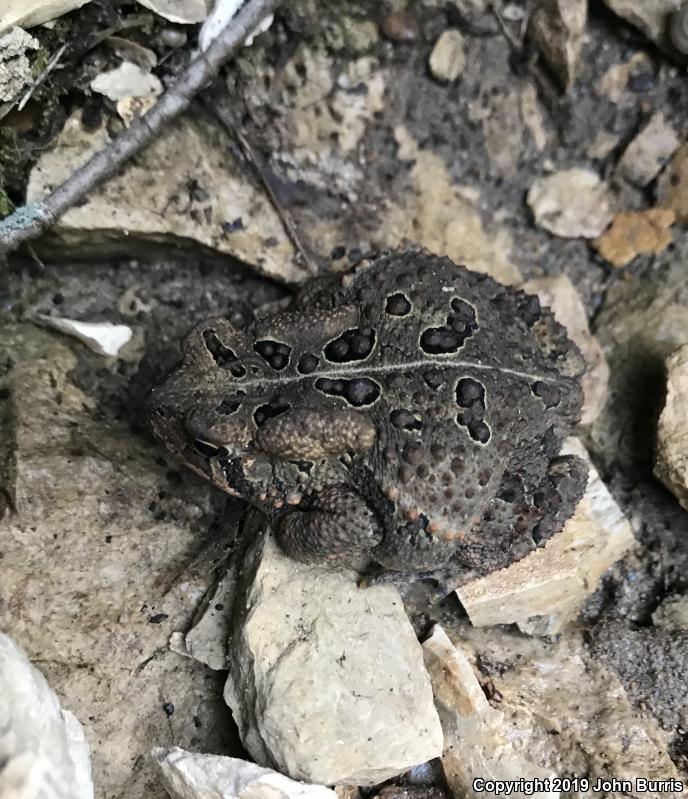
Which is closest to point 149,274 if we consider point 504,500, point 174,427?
point 174,427

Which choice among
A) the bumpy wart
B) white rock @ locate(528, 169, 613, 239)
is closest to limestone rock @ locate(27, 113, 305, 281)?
the bumpy wart

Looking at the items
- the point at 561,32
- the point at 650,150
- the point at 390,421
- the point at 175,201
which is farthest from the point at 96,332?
the point at 650,150

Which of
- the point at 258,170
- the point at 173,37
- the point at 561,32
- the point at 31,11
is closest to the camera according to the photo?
the point at 31,11

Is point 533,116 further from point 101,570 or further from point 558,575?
point 101,570

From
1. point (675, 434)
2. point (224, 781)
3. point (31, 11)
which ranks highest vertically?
point (31, 11)

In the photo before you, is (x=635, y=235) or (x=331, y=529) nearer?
(x=331, y=529)

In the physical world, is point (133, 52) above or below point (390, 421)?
above

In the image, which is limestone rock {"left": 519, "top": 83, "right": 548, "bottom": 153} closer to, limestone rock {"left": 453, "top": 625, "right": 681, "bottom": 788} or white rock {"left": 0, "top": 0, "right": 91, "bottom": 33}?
white rock {"left": 0, "top": 0, "right": 91, "bottom": 33}
